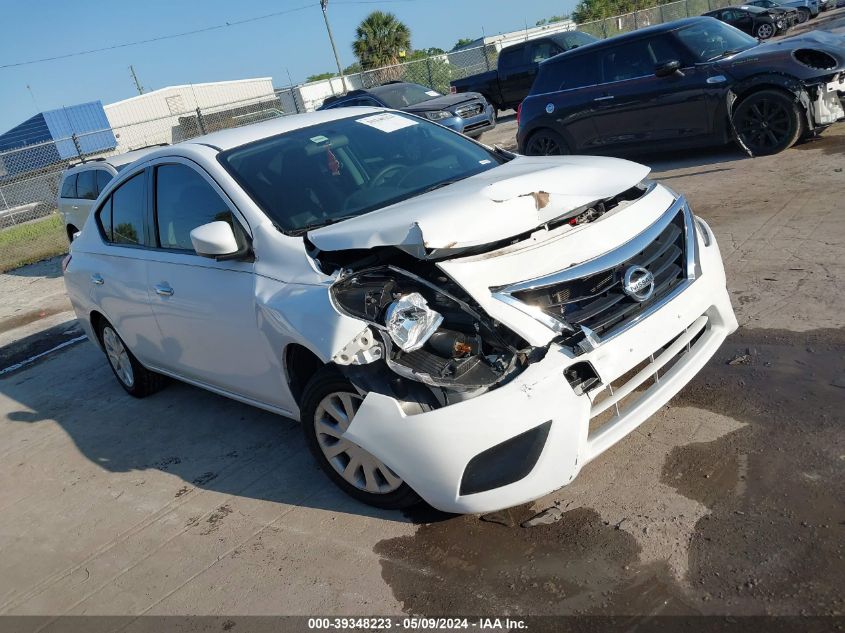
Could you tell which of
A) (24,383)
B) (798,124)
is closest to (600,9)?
(798,124)

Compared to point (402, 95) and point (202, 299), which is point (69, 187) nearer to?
point (402, 95)

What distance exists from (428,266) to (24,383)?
5.29 meters

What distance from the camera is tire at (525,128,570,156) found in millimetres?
10539

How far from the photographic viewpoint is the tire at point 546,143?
10539 millimetres

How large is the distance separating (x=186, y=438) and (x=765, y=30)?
84.5ft

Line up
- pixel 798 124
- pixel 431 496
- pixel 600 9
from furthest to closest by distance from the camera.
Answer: pixel 600 9
pixel 798 124
pixel 431 496

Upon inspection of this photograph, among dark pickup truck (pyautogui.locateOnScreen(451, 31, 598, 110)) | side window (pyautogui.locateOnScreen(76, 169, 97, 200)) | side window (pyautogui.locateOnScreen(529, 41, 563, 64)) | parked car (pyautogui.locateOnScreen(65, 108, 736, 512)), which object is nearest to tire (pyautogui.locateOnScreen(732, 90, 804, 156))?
parked car (pyautogui.locateOnScreen(65, 108, 736, 512))

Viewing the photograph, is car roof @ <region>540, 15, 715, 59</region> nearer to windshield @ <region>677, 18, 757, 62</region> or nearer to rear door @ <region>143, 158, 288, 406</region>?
windshield @ <region>677, 18, 757, 62</region>

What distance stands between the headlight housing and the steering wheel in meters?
10.9

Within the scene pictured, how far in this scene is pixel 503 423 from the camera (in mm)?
2941

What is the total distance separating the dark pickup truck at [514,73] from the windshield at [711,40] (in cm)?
1054

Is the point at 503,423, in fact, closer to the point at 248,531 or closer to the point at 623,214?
the point at 623,214

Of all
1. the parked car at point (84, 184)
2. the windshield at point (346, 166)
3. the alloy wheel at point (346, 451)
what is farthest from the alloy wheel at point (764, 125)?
the parked car at point (84, 184)

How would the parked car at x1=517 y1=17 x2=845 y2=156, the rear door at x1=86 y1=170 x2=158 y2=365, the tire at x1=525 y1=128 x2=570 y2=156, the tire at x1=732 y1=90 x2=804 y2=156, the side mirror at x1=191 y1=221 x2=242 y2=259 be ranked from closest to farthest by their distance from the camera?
the side mirror at x1=191 y1=221 x2=242 y2=259, the rear door at x1=86 y1=170 x2=158 y2=365, the parked car at x1=517 y1=17 x2=845 y2=156, the tire at x1=732 y1=90 x2=804 y2=156, the tire at x1=525 y1=128 x2=570 y2=156
